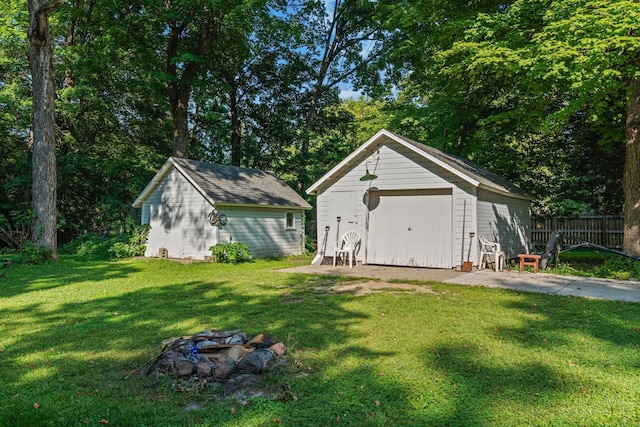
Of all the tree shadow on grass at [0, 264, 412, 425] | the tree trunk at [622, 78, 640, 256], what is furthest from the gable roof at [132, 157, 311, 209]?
the tree trunk at [622, 78, 640, 256]

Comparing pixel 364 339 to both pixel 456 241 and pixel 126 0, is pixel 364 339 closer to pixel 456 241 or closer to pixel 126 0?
pixel 456 241

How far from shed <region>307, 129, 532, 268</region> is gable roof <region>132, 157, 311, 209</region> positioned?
11.5ft

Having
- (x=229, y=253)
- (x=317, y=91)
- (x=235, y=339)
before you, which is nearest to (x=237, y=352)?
(x=235, y=339)

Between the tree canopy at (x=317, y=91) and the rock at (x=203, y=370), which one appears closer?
the rock at (x=203, y=370)

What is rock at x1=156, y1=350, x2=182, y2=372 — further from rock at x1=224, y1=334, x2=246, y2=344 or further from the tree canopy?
the tree canopy

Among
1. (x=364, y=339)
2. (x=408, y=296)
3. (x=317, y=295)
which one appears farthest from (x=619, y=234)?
(x=364, y=339)

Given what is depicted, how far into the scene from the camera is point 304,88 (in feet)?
87.7

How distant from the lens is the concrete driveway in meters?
7.57

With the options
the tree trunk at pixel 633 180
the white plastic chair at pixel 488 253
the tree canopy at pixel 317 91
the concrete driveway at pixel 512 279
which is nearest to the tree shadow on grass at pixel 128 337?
the concrete driveway at pixel 512 279

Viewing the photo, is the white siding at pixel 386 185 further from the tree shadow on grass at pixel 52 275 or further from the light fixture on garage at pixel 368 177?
the tree shadow on grass at pixel 52 275

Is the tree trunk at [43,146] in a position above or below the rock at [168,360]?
above

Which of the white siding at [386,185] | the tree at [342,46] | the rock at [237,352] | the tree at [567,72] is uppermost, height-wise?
the tree at [342,46]

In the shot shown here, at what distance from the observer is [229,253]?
13.6 metres

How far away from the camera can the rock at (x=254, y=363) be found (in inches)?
145
